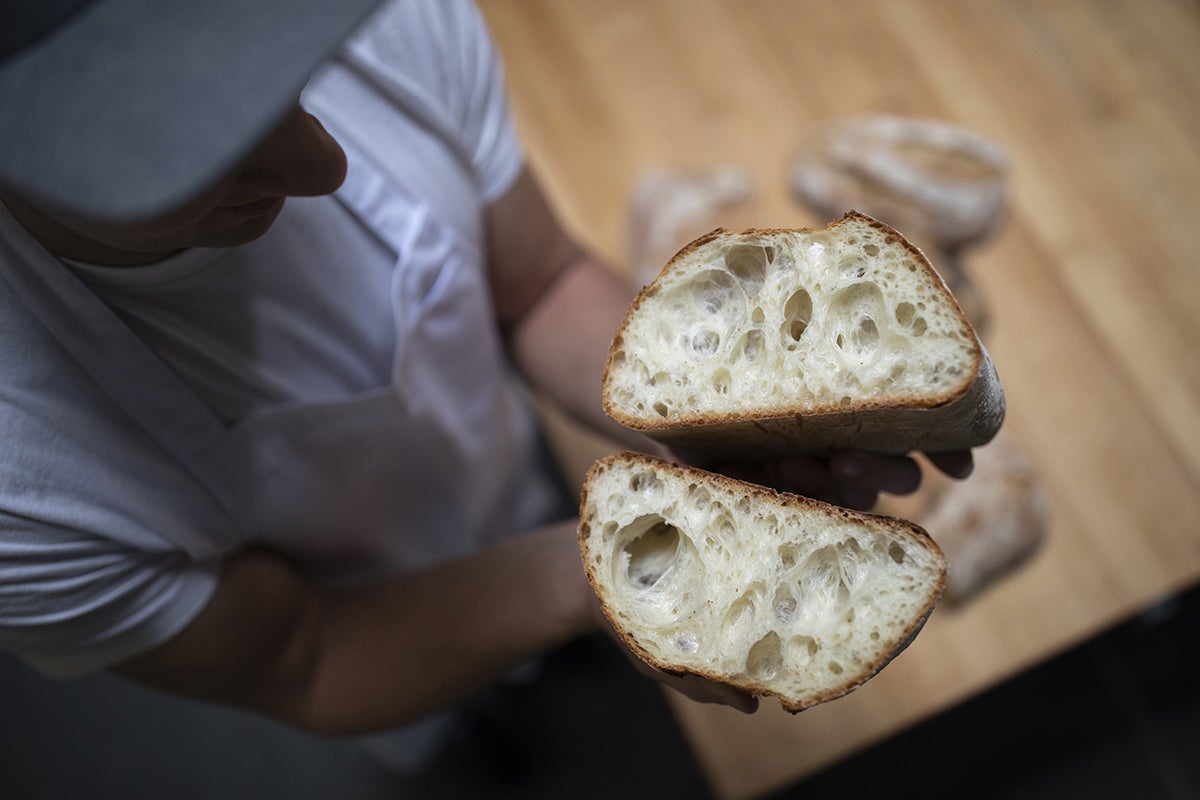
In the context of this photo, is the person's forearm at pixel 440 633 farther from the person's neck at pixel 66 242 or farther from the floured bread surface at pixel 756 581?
the person's neck at pixel 66 242

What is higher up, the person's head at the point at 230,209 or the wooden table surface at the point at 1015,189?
the person's head at the point at 230,209

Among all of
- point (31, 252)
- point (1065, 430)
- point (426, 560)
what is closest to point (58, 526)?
point (31, 252)

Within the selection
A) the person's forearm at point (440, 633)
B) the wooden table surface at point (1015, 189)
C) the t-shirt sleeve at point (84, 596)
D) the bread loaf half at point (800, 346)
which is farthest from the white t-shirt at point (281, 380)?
the wooden table surface at point (1015, 189)

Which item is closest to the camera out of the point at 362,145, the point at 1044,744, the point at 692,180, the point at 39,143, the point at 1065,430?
the point at 39,143

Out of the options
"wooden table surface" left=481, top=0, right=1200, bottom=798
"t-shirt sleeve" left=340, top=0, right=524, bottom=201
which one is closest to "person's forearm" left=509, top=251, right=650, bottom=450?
"t-shirt sleeve" left=340, top=0, right=524, bottom=201

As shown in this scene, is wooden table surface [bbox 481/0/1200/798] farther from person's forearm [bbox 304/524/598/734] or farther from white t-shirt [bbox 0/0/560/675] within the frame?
white t-shirt [bbox 0/0/560/675]

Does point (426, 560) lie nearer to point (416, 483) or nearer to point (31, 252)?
point (416, 483)
